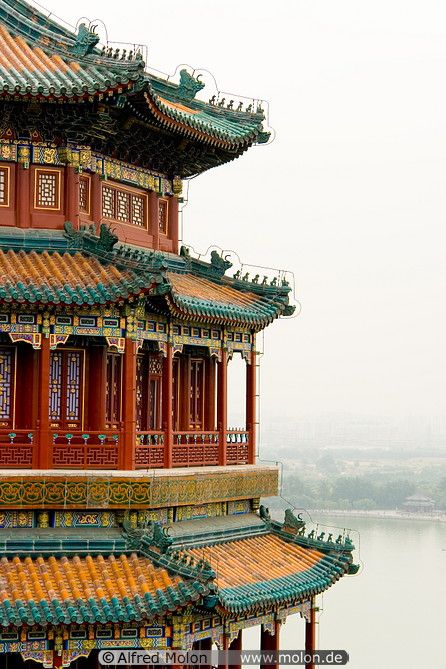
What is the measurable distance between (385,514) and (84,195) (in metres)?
120

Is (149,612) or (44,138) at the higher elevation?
(44,138)

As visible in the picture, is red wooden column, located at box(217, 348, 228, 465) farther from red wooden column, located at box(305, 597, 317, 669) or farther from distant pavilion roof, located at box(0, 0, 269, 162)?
distant pavilion roof, located at box(0, 0, 269, 162)

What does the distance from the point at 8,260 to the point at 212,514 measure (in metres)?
5.50

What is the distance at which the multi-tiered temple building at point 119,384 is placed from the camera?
17250mm

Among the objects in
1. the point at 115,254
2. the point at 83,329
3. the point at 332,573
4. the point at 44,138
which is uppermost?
the point at 44,138

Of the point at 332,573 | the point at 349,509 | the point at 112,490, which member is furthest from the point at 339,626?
the point at 349,509

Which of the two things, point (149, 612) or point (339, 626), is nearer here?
point (149, 612)

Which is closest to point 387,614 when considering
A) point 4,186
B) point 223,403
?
point 223,403

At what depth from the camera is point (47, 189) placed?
20.0 metres

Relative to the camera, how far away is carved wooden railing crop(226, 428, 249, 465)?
851 inches

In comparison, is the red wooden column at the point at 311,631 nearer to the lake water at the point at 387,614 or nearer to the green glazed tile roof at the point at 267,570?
the green glazed tile roof at the point at 267,570

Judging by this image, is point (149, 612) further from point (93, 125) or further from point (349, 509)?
point (349, 509)

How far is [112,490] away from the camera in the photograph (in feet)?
59.2

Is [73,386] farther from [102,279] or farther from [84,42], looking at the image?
[84,42]
